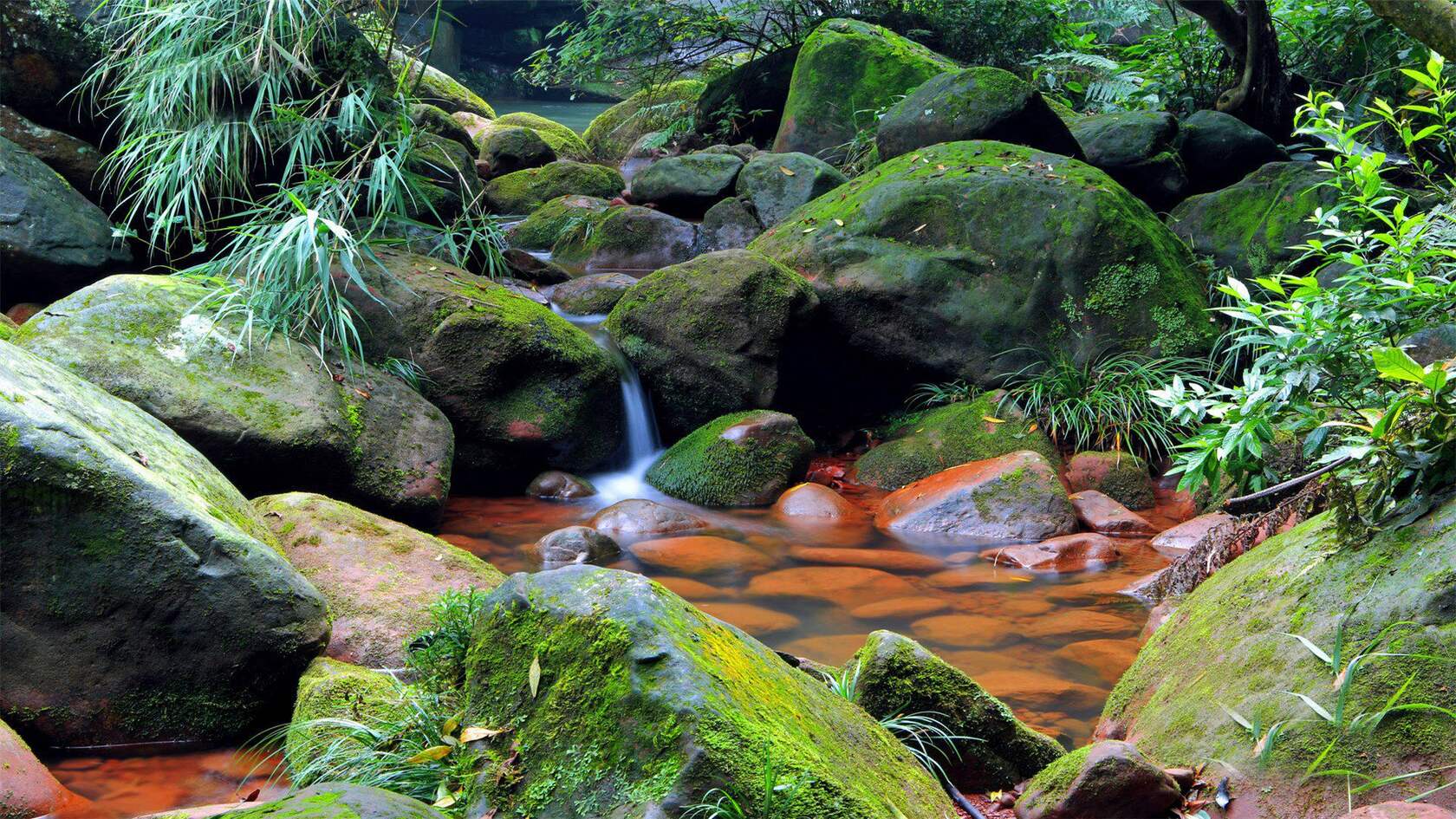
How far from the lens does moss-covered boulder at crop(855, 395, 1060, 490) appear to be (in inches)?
255

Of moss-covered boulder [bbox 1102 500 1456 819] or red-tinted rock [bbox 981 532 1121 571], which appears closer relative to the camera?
moss-covered boulder [bbox 1102 500 1456 819]

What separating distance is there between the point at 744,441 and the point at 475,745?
432cm

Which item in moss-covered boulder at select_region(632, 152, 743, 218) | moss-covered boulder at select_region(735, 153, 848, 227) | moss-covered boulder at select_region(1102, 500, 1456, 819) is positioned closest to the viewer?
moss-covered boulder at select_region(1102, 500, 1456, 819)

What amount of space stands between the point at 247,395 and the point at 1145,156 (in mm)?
6661

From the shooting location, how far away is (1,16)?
21.8ft

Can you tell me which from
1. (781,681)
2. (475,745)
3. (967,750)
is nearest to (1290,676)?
(967,750)

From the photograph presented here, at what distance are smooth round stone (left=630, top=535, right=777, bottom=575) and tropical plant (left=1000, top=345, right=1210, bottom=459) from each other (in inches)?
87.9

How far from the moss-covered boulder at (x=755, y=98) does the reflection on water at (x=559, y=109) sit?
8.39 meters

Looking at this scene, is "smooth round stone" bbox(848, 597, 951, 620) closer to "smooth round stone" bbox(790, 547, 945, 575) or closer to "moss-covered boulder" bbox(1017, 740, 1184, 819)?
"smooth round stone" bbox(790, 547, 945, 575)

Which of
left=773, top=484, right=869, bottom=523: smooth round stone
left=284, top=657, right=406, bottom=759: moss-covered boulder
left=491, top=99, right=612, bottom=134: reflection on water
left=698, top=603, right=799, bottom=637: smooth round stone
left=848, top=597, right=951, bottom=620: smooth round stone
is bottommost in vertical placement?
left=773, top=484, right=869, bottom=523: smooth round stone

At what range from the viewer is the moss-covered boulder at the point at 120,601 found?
2877 mm

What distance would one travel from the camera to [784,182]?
360 inches

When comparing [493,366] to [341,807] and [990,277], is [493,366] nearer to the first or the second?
[990,277]

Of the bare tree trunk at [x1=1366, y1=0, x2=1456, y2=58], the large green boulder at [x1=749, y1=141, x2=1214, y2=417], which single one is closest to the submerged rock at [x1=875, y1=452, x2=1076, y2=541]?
the large green boulder at [x1=749, y1=141, x2=1214, y2=417]
